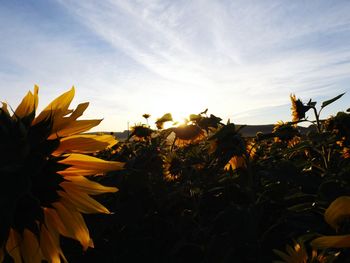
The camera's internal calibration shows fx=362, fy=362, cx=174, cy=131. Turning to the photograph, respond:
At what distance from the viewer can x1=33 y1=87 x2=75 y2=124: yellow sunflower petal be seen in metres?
1.21

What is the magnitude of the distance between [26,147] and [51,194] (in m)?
0.20

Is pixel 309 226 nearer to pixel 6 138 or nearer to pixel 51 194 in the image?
pixel 51 194

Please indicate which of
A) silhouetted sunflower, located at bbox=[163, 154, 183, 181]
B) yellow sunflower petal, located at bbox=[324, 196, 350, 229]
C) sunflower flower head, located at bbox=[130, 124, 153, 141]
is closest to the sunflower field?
yellow sunflower petal, located at bbox=[324, 196, 350, 229]

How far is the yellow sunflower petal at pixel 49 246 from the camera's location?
47.6 inches

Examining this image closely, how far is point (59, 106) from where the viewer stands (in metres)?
1.25

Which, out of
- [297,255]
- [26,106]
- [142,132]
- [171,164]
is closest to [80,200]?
[26,106]

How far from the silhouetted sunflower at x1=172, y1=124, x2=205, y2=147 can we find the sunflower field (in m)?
1.04

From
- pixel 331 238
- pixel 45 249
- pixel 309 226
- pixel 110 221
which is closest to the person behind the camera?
pixel 331 238

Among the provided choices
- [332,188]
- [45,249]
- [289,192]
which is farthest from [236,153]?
[45,249]

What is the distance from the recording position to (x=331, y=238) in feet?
2.49

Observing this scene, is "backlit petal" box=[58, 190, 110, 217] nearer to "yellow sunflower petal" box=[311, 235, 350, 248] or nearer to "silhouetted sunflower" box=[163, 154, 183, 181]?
"yellow sunflower petal" box=[311, 235, 350, 248]

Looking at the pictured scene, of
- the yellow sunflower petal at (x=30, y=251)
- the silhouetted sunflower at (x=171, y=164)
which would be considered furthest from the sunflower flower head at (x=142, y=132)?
the yellow sunflower petal at (x=30, y=251)

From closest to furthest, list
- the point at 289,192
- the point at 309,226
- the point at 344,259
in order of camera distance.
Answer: the point at 344,259, the point at 309,226, the point at 289,192

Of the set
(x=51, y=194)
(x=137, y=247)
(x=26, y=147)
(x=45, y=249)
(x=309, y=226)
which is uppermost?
(x=26, y=147)
